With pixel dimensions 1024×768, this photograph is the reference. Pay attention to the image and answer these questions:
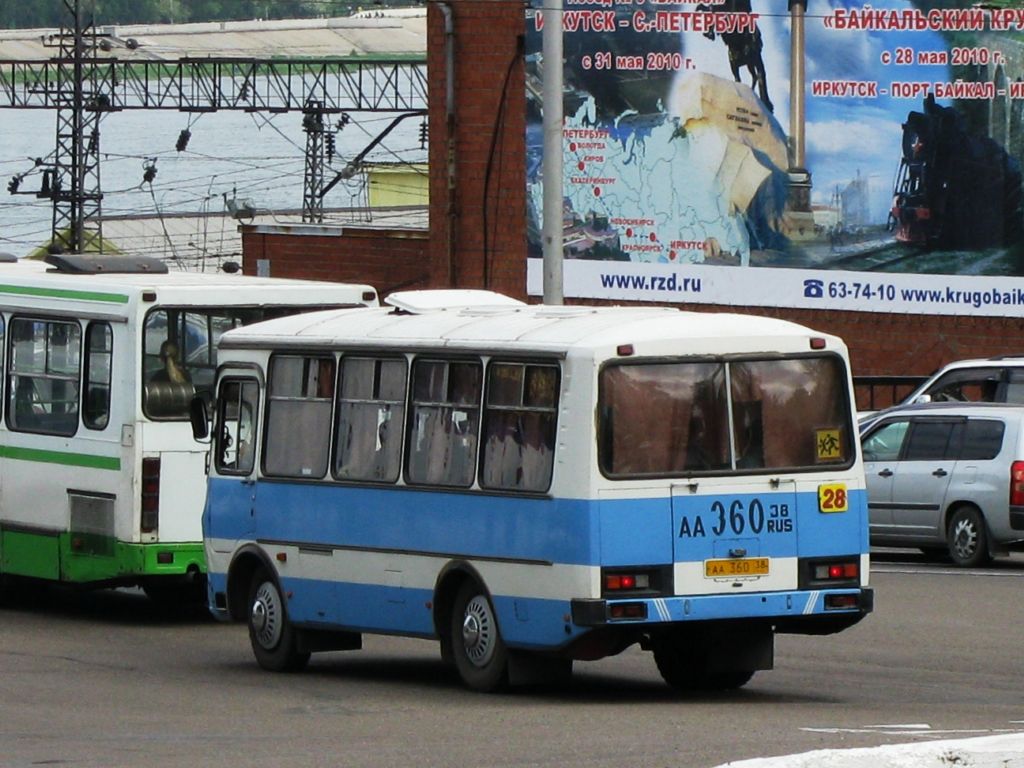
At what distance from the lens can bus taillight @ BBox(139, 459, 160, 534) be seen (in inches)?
676

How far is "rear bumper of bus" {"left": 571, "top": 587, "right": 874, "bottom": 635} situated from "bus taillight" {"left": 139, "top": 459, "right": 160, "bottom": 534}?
18.5 feet

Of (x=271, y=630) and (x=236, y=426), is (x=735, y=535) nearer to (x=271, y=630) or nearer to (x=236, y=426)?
(x=271, y=630)

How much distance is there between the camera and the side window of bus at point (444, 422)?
1337 cm

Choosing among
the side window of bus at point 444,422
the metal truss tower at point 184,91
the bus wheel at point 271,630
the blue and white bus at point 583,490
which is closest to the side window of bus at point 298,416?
the blue and white bus at point 583,490

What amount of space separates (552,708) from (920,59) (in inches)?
809

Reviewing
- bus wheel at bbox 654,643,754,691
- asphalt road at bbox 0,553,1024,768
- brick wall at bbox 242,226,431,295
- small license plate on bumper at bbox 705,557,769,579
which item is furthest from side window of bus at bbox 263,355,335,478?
brick wall at bbox 242,226,431,295

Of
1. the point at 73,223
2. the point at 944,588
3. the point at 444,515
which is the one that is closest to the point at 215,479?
the point at 444,515

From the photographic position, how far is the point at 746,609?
496 inches

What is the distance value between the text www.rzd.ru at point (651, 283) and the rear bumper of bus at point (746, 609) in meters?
20.9

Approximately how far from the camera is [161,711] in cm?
1277

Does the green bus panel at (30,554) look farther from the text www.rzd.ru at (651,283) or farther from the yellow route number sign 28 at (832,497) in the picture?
the text www.rzd.ru at (651,283)

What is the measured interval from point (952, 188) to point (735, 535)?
1951 centimetres

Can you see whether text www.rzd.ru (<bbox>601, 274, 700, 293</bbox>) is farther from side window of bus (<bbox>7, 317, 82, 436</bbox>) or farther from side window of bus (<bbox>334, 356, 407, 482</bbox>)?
side window of bus (<bbox>334, 356, 407, 482</bbox>)

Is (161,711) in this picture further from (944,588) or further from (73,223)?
(73,223)
